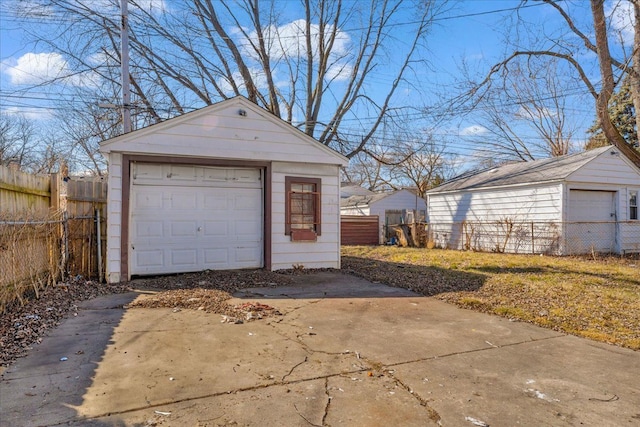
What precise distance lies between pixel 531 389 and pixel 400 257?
31.4 feet

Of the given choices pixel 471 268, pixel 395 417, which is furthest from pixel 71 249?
pixel 471 268

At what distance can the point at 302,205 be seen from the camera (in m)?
8.90

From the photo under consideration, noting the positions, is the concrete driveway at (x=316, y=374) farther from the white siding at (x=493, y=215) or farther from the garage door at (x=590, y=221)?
the garage door at (x=590, y=221)

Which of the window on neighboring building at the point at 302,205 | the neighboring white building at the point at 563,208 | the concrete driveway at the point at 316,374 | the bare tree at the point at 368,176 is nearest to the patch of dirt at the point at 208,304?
the concrete driveway at the point at 316,374

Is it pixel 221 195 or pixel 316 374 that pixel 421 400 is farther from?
pixel 221 195

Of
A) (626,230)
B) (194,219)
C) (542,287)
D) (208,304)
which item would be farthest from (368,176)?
(208,304)

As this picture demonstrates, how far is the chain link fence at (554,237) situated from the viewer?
40.1ft

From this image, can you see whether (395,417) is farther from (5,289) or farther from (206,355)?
(5,289)

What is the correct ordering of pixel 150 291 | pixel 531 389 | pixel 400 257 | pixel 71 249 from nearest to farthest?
pixel 531 389
pixel 150 291
pixel 71 249
pixel 400 257

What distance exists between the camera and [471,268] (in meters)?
9.60

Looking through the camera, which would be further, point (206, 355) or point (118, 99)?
point (118, 99)

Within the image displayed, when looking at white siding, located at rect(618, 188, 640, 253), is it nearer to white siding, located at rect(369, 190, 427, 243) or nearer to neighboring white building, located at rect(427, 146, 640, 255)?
neighboring white building, located at rect(427, 146, 640, 255)

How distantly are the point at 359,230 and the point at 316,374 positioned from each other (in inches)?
630

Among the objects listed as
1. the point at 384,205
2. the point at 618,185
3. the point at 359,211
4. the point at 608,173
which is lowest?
the point at 359,211
